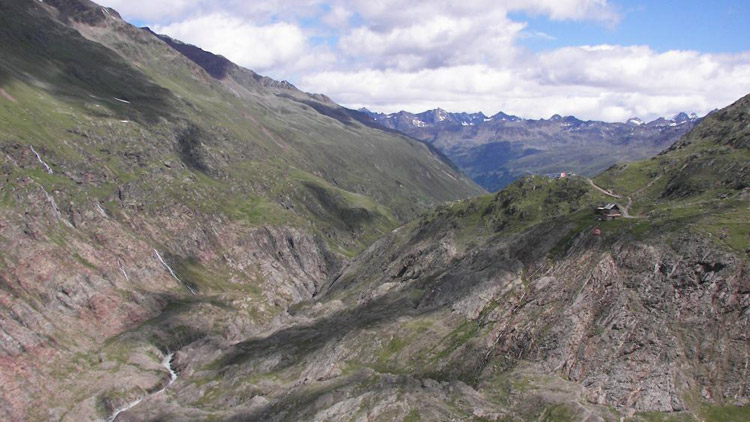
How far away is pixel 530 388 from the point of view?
372 feet

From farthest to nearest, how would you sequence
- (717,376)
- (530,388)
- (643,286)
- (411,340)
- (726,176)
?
(726,176) < (411,340) < (643,286) < (530,388) < (717,376)

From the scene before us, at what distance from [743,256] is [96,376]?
19055 cm

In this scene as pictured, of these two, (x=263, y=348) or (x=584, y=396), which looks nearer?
(x=584, y=396)

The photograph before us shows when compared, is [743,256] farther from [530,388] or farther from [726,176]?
[726,176]

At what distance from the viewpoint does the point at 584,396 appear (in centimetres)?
10788

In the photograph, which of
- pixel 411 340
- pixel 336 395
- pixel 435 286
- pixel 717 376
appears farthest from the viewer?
pixel 435 286

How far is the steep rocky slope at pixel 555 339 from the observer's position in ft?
350

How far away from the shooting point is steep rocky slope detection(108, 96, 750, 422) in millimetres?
106688

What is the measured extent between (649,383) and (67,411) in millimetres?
162571

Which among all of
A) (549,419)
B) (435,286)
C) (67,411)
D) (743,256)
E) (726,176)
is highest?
(726,176)

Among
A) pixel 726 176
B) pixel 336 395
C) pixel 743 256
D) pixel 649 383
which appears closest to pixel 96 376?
pixel 336 395

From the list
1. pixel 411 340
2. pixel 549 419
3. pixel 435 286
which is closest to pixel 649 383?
pixel 549 419

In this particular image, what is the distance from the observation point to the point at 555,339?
399 feet

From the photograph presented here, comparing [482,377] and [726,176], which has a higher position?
[726,176]
